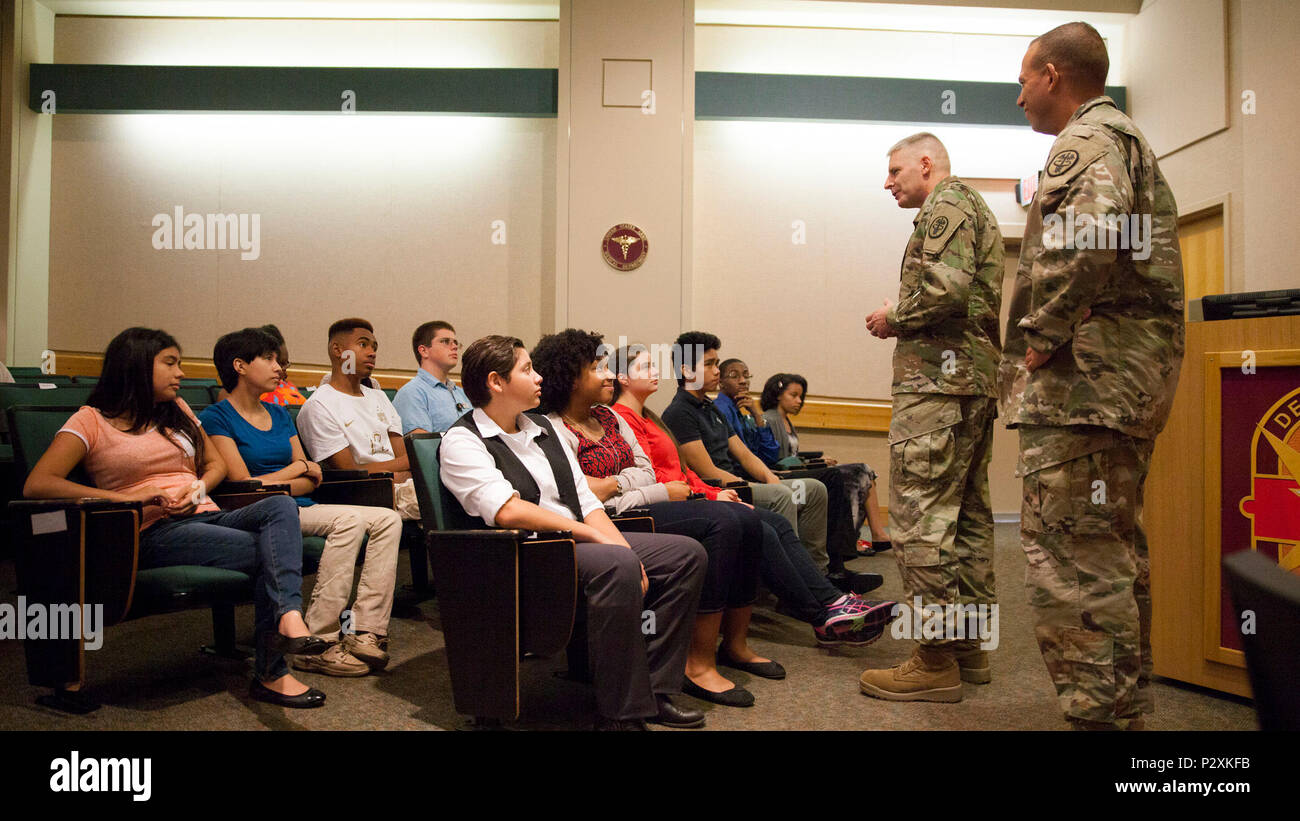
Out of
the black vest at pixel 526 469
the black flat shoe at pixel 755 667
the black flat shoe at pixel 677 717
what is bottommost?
the black flat shoe at pixel 755 667

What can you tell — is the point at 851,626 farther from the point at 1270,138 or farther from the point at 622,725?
the point at 1270,138

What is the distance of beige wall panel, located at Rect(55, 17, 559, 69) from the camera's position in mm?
5887

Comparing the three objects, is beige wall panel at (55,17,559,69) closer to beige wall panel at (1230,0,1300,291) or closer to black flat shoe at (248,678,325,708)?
beige wall panel at (1230,0,1300,291)

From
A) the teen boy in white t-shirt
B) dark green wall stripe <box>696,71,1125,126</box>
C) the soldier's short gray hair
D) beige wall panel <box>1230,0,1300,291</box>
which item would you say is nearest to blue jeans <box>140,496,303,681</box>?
the teen boy in white t-shirt

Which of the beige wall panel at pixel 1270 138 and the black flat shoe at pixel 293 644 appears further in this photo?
the beige wall panel at pixel 1270 138

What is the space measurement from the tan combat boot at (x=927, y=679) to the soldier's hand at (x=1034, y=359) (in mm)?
960

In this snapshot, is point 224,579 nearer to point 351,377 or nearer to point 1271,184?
point 351,377

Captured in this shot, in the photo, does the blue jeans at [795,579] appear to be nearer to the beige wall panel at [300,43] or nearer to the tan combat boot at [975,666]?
the tan combat boot at [975,666]

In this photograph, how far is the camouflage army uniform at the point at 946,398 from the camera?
241cm

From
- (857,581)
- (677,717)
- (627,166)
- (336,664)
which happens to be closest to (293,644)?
(336,664)

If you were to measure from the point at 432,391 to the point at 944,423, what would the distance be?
225 centimetres

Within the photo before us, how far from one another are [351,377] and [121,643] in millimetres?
1228

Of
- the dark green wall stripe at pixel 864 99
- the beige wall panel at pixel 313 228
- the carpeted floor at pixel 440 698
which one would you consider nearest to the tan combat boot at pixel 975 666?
the carpeted floor at pixel 440 698

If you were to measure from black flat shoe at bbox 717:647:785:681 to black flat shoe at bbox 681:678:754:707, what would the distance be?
0.77 ft
